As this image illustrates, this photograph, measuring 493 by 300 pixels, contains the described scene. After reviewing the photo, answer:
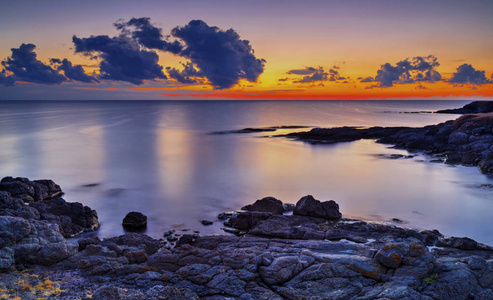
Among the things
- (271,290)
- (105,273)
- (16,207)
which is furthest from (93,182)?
(271,290)

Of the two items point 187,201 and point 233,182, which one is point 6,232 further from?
point 233,182

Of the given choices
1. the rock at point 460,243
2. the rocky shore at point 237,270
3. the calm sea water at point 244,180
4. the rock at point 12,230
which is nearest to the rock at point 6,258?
the rocky shore at point 237,270

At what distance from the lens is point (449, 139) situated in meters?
47.4

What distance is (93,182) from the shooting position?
31.3m

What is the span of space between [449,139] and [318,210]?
36873 mm

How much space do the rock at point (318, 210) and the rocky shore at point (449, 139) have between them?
2232cm

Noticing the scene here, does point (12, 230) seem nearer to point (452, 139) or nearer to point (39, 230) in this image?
point (39, 230)

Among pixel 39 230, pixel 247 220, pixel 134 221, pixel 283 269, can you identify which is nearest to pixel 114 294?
pixel 283 269

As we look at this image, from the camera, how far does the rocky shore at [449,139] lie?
1500 inches

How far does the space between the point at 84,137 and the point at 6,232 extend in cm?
5935

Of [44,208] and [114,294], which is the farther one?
[44,208]

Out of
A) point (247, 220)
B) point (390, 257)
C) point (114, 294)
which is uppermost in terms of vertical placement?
point (390, 257)

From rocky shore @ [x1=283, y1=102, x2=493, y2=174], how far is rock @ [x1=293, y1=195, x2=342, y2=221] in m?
22.3

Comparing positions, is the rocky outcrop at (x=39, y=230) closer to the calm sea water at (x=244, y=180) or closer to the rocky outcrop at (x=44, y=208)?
the rocky outcrop at (x=44, y=208)
